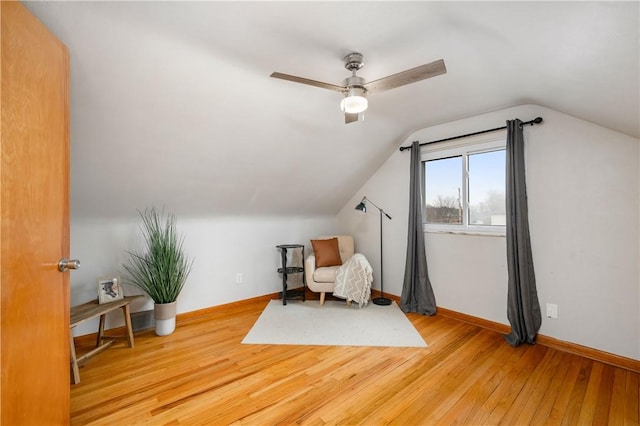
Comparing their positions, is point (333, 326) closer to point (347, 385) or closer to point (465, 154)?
point (347, 385)

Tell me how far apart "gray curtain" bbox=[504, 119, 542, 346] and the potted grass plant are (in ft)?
10.5

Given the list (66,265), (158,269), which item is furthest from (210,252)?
(66,265)

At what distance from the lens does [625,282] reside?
220cm

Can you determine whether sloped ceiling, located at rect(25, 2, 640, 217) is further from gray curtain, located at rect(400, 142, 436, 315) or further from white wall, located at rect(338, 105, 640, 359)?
gray curtain, located at rect(400, 142, 436, 315)

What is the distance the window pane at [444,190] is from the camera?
331 centimetres

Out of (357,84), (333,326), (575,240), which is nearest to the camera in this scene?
(357,84)

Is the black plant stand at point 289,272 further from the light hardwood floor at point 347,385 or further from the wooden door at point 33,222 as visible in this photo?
the wooden door at point 33,222

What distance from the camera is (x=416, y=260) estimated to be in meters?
3.41

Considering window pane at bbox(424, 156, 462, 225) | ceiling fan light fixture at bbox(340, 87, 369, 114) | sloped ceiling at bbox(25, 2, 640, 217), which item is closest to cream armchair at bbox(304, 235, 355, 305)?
sloped ceiling at bbox(25, 2, 640, 217)

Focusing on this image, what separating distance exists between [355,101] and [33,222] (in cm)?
168

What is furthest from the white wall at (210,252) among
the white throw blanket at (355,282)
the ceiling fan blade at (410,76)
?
Result: the ceiling fan blade at (410,76)

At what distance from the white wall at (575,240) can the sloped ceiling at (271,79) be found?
173 mm

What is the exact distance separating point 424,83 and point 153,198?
272 cm

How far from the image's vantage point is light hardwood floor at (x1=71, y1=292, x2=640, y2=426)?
1.68m
